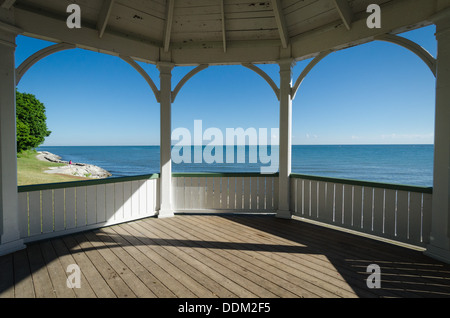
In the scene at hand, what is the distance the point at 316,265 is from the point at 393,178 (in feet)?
90.3

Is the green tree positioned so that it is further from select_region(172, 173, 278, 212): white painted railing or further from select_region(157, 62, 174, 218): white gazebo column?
select_region(172, 173, 278, 212): white painted railing

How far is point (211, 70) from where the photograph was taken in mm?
34219

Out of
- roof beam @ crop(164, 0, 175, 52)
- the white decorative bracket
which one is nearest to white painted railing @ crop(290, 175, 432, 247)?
the white decorative bracket

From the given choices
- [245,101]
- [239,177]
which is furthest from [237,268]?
[245,101]

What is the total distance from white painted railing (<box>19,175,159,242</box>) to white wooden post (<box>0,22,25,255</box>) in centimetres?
22

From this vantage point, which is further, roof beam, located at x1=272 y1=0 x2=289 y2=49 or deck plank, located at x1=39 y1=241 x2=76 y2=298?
roof beam, located at x1=272 y1=0 x2=289 y2=49

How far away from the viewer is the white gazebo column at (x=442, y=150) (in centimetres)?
273

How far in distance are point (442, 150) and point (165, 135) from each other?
3.97 m

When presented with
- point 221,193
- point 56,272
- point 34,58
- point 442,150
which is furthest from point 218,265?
point 34,58

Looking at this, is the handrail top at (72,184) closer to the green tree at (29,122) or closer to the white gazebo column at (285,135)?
the white gazebo column at (285,135)

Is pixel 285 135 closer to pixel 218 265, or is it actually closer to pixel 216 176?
pixel 216 176

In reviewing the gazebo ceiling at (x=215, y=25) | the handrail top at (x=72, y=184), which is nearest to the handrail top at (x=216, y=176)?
the handrail top at (x=72, y=184)

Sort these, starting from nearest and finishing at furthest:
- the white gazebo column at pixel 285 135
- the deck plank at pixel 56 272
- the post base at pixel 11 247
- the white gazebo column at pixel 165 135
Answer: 1. the deck plank at pixel 56 272
2. the post base at pixel 11 247
3. the white gazebo column at pixel 285 135
4. the white gazebo column at pixel 165 135

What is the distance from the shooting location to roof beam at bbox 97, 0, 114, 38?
3.49 m
